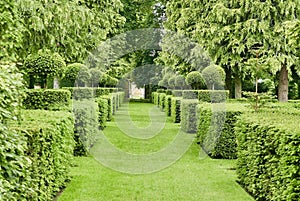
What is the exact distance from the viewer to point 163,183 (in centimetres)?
706

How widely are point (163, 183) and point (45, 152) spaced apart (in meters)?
2.91

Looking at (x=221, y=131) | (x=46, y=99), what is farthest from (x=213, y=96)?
(x=46, y=99)

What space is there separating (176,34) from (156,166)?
18.6 meters

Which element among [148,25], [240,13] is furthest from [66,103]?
[148,25]

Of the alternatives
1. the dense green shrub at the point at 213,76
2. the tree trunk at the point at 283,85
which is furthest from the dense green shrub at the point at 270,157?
the tree trunk at the point at 283,85

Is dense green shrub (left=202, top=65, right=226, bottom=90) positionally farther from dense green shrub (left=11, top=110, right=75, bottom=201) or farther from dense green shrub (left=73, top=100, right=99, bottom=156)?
dense green shrub (left=11, top=110, right=75, bottom=201)

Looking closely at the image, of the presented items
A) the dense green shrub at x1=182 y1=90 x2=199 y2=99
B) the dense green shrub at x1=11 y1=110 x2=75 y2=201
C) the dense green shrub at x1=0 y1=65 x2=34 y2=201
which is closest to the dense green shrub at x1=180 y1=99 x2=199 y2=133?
the dense green shrub at x1=182 y1=90 x2=199 y2=99

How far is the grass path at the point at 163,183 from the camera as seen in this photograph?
6.16 meters

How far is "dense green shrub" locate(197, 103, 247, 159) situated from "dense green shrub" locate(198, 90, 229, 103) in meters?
3.32

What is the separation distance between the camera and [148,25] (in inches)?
1428

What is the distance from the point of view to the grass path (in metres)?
6.16

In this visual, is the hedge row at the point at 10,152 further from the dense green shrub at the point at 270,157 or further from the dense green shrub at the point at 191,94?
the dense green shrub at the point at 191,94

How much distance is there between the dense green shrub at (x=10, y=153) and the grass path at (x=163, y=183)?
8.21 feet

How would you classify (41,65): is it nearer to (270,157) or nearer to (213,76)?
(270,157)
